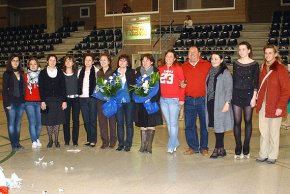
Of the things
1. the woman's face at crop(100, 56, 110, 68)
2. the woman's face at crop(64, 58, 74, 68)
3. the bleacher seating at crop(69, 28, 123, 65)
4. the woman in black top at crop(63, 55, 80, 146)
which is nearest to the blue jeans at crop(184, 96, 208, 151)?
the woman's face at crop(100, 56, 110, 68)

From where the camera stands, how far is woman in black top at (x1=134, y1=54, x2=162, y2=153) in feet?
21.0

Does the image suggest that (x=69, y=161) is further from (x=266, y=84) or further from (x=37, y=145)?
(x=266, y=84)

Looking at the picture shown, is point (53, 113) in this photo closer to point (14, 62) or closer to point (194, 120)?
point (14, 62)

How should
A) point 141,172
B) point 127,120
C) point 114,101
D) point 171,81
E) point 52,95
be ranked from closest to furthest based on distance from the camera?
point 141,172 < point 171,81 < point 114,101 < point 127,120 < point 52,95

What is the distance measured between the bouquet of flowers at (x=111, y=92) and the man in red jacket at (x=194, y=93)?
3.43 feet

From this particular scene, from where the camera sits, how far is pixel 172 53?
20.9 feet

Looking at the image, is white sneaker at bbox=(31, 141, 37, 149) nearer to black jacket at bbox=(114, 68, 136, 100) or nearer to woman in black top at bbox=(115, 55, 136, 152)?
woman in black top at bbox=(115, 55, 136, 152)

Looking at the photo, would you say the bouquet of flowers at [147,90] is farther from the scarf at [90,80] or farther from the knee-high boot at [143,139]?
the scarf at [90,80]

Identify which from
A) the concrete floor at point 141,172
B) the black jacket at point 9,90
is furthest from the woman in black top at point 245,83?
the black jacket at point 9,90

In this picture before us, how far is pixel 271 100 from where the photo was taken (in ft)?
18.5

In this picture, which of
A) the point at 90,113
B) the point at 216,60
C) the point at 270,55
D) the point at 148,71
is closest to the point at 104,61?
the point at 148,71

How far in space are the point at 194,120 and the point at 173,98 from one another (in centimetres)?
48

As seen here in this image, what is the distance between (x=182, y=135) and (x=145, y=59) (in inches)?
90.8

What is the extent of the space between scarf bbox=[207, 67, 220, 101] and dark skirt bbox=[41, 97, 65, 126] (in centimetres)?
255
